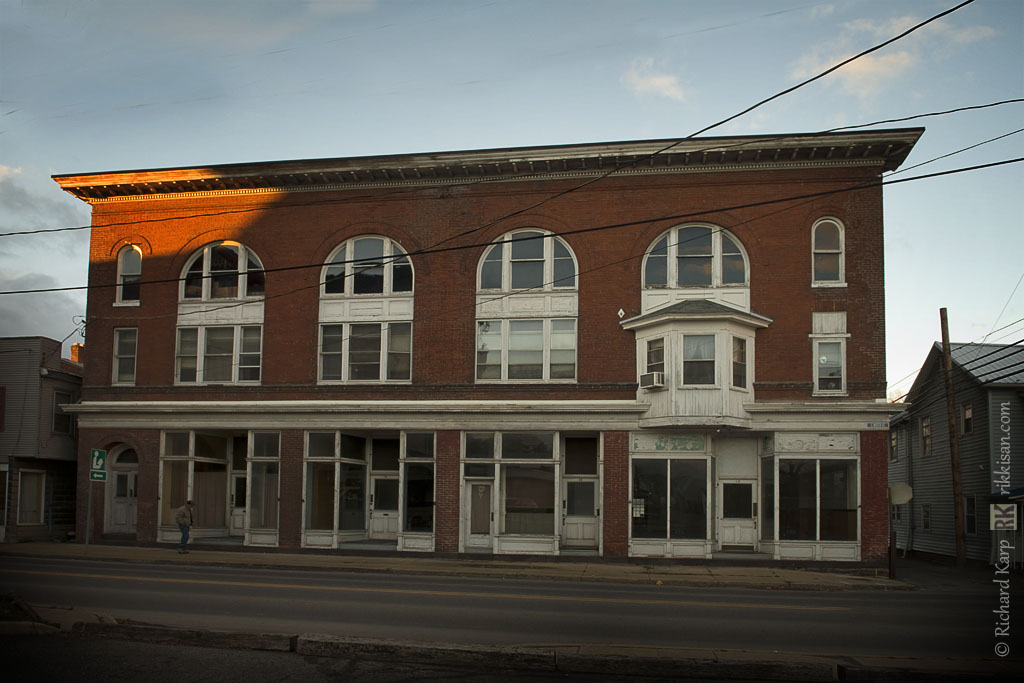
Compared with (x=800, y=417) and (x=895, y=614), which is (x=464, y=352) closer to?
(x=800, y=417)

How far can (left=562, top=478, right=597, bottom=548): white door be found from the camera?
27.0m

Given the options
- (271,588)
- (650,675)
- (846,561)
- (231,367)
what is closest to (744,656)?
(650,675)

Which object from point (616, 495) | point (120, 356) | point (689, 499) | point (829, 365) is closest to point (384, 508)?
point (616, 495)

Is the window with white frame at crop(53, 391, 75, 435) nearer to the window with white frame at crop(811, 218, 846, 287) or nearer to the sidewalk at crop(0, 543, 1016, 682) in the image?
the sidewalk at crop(0, 543, 1016, 682)

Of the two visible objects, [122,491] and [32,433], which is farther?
[32,433]

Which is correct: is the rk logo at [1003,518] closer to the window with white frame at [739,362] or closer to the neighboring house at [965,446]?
the neighboring house at [965,446]

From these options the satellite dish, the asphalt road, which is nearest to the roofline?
the satellite dish

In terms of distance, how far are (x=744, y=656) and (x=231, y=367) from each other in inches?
879

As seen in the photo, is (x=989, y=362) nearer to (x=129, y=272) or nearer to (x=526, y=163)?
(x=526, y=163)

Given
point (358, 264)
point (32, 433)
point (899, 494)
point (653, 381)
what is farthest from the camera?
point (32, 433)

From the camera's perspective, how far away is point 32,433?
31.3m

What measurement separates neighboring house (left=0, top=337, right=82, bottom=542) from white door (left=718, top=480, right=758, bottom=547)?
22.7m

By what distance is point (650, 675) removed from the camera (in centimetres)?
Answer: 947

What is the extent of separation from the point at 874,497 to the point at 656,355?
23.3 feet
